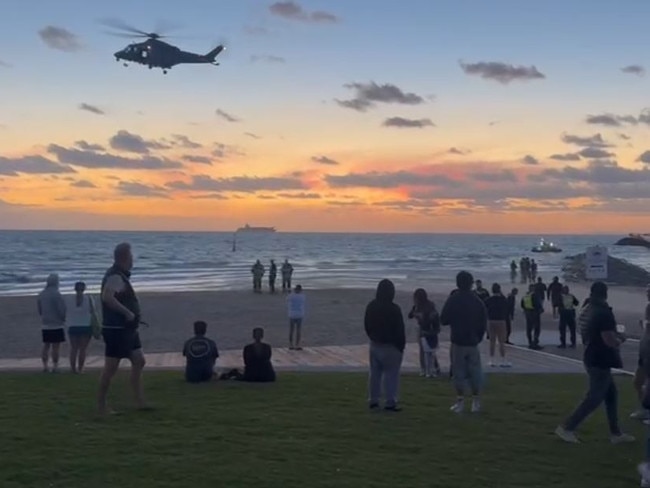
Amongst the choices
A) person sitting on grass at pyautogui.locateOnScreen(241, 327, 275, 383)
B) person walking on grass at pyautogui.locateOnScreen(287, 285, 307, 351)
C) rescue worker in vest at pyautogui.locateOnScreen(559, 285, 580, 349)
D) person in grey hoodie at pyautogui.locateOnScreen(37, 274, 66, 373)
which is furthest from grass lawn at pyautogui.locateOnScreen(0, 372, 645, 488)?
rescue worker in vest at pyautogui.locateOnScreen(559, 285, 580, 349)

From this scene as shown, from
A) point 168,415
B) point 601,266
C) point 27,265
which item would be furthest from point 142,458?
point 27,265

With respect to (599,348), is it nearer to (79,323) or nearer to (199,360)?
(199,360)

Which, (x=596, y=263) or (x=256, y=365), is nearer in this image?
(x=256, y=365)

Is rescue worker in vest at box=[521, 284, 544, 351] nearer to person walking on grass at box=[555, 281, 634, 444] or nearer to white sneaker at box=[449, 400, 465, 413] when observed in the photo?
white sneaker at box=[449, 400, 465, 413]

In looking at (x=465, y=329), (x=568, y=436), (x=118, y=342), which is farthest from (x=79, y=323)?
(x=568, y=436)

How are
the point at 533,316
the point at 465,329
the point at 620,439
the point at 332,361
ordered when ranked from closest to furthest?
1. the point at 620,439
2. the point at 465,329
3. the point at 332,361
4. the point at 533,316

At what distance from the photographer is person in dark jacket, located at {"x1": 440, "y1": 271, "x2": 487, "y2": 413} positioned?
33.9ft

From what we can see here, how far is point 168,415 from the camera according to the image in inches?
389

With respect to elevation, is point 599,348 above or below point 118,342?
above

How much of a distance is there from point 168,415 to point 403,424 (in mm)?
2567

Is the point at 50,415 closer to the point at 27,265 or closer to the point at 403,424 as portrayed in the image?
the point at 403,424

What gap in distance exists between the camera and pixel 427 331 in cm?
1417

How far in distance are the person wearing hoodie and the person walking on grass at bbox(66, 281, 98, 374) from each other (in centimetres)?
518

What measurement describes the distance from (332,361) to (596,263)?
557 centimetres
